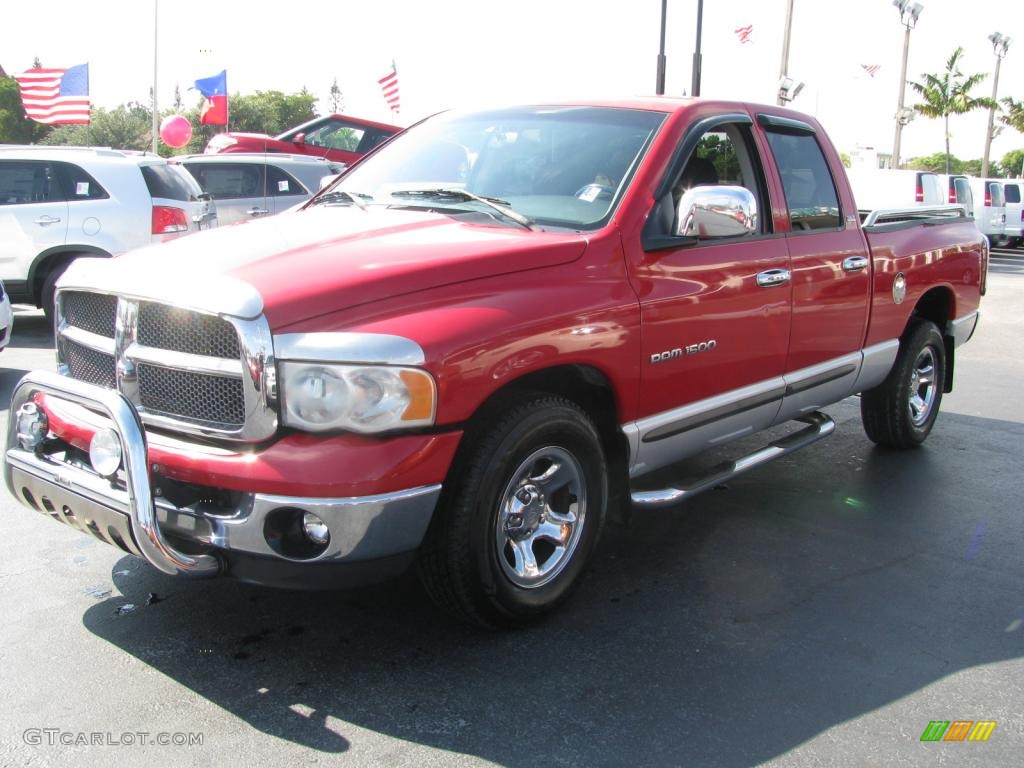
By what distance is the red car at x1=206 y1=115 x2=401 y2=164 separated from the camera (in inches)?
719

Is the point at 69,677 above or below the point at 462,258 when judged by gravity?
below

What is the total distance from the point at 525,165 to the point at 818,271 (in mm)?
1525

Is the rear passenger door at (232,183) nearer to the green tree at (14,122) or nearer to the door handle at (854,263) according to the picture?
the door handle at (854,263)

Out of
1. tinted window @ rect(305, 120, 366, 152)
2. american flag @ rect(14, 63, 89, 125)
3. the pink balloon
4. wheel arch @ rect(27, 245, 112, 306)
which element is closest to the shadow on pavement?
wheel arch @ rect(27, 245, 112, 306)

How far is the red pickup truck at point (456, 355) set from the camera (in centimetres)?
300

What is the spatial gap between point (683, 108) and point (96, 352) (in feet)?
8.36

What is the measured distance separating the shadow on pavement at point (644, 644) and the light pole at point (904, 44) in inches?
1224

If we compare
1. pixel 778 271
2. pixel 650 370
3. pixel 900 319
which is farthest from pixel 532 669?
pixel 900 319

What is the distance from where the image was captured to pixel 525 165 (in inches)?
169

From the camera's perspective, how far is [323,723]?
3033mm

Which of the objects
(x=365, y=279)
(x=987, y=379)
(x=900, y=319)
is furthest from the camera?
(x=987, y=379)

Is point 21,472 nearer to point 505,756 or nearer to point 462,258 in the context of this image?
point 462,258

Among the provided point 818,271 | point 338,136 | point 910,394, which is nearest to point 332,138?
point 338,136

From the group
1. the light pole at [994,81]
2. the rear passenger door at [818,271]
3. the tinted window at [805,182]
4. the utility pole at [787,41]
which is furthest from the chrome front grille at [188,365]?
the light pole at [994,81]
